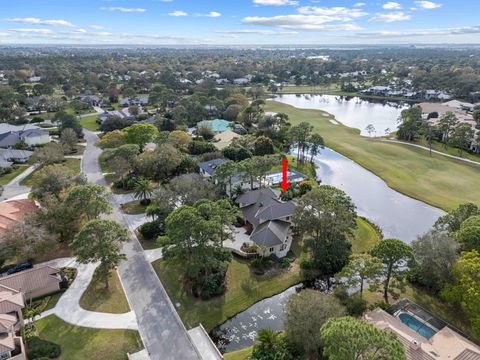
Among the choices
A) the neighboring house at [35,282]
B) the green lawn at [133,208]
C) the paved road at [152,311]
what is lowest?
the paved road at [152,311]

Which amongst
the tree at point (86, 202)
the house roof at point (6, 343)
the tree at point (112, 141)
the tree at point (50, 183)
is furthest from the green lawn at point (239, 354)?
the tree at point (112, 141)

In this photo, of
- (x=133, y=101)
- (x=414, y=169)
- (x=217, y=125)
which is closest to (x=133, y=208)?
(x=217, y=125)

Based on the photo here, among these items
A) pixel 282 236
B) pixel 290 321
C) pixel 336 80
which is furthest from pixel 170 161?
pixel 336 80

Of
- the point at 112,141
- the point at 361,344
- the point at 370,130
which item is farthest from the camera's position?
the point at 370,130

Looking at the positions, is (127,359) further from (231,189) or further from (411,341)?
(231,189)

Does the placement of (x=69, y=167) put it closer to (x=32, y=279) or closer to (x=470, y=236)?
(x=32, y=279)

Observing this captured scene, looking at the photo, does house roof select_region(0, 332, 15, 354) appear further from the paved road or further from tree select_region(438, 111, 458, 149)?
tree select_region(438, 111, 458, 149)

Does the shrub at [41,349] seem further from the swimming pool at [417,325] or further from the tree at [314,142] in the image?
the tree at [314,142]
